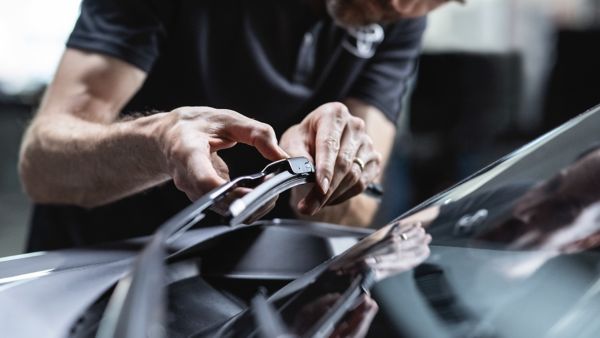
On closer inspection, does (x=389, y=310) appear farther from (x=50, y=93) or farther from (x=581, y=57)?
(x=581, y=57)

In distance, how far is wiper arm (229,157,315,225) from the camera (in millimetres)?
344

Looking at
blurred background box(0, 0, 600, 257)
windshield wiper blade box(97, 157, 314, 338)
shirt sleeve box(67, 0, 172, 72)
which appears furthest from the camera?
blurred background box(0, 0, 600, 257)

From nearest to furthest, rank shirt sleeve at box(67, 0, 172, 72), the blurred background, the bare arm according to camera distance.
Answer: the bare arm < shirt sleeve at box(67, 0, 172, 72) < the blurred background

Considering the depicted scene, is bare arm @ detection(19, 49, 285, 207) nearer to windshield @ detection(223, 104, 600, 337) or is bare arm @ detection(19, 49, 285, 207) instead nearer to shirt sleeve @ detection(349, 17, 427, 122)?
windshield @ detection(223, 104, 600, 337)

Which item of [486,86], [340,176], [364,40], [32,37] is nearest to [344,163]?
[340,176]

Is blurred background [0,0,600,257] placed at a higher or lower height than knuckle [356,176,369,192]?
lower

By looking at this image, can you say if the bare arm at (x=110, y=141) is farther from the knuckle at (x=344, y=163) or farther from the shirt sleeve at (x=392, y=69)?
the shirt sleeve at (x=392, y=69)

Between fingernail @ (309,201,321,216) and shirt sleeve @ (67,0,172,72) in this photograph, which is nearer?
fingernail @ (309,201,321,216)

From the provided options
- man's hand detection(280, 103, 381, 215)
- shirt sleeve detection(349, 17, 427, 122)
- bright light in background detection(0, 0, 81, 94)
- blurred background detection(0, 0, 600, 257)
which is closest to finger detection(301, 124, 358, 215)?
man's hand detection(280, 103, 381, 215)

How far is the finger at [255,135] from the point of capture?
0.41m

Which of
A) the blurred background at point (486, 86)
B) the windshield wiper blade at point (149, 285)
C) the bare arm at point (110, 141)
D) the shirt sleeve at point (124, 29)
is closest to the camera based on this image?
the windshield wiper blade at point (149, 285)

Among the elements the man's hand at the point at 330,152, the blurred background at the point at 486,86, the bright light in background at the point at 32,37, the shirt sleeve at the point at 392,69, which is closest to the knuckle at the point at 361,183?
the man's hand at the point at 330,152

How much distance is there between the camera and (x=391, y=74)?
0.87 meters

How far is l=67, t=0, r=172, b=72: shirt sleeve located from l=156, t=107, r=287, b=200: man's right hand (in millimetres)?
333
